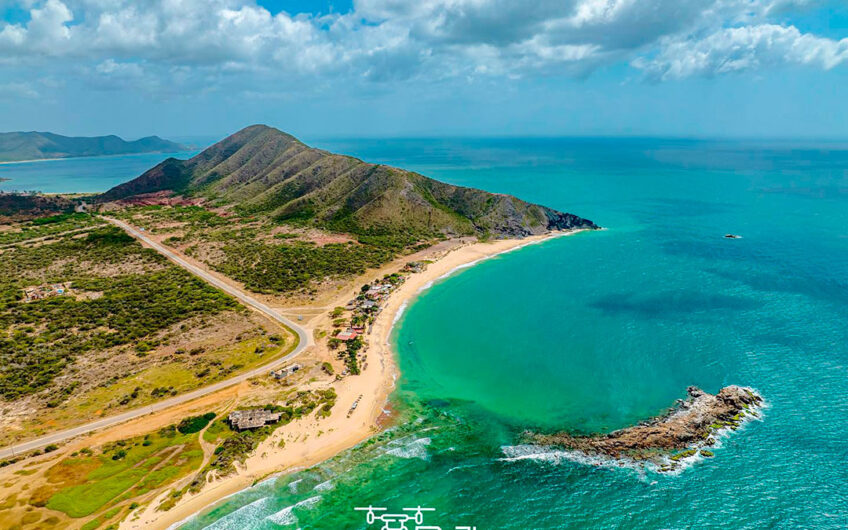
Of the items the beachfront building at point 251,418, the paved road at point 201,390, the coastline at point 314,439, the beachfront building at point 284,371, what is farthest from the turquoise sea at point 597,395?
the paved road at point 201,390

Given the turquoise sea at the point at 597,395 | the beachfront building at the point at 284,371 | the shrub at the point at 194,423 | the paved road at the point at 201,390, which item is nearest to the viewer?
the turquoise sea at the point at 597,395

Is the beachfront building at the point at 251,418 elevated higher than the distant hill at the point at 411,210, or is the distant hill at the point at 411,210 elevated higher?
the distant hill at the point at 411,210

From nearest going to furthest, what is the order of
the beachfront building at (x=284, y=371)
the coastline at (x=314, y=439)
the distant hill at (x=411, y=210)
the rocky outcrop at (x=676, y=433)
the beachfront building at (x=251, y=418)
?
the coastline at (x=314, y=439) < the rocky outcrop at (x=676, y=433) < the beachfront building at (x=251, y=418) < the beachfront building at (x=284, y=371) < the distant hill at (x=411, y=210)

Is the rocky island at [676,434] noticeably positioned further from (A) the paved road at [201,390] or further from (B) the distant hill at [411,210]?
(B) the distant hill at [411,210]

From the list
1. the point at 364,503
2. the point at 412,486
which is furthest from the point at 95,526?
the point at 412,486

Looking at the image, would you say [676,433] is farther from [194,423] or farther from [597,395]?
[194,423]

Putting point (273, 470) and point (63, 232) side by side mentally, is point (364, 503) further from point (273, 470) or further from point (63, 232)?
point (63, 232)
